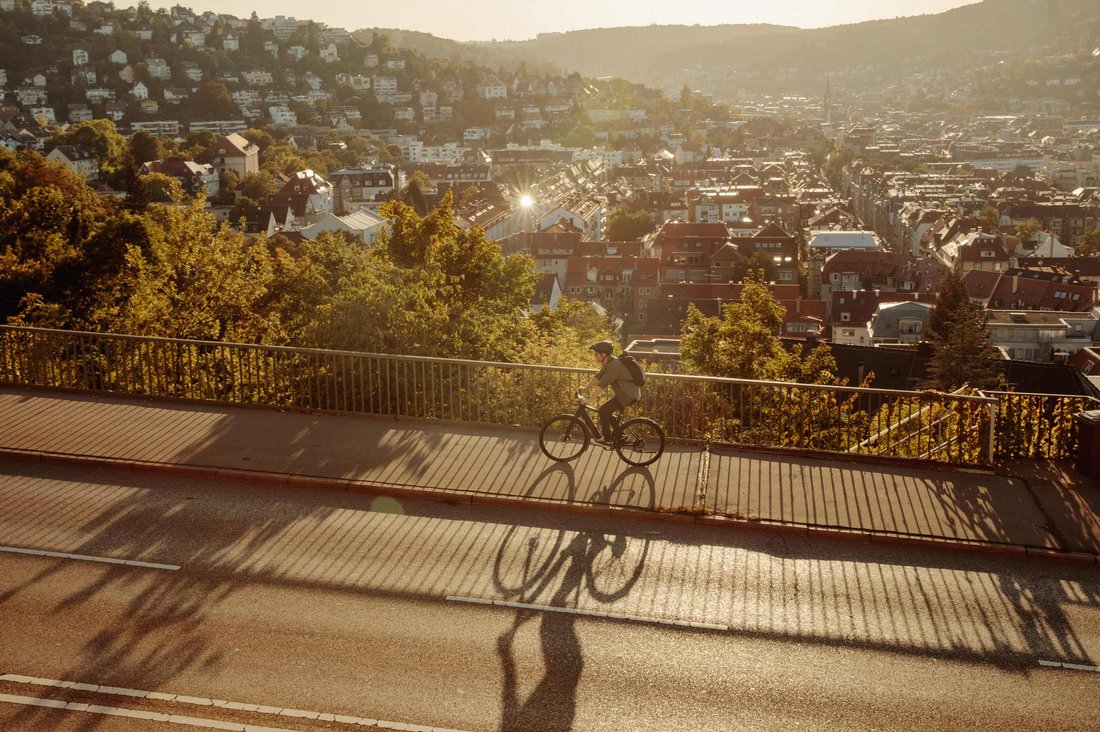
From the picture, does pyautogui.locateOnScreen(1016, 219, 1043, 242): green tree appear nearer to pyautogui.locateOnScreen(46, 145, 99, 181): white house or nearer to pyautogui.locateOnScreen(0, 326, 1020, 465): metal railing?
pyautogui.locateOnScreen(46, 145, 99, 181): white house

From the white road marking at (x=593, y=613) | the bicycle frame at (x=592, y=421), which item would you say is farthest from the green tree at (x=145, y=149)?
the white road marking at (x=593, y=613)

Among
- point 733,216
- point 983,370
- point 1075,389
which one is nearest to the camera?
point 983,370

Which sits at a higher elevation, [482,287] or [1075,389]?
[482,287]

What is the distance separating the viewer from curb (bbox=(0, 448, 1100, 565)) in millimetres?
9727

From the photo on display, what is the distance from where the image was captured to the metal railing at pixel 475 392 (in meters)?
12.5

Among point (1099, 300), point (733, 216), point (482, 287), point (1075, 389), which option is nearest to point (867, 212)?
point (733, 216)

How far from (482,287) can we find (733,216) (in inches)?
4902

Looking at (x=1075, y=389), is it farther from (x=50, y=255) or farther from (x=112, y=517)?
(x=112, y=517)

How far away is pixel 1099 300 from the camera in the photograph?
8338 cm

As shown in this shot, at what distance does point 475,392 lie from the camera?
537 inches

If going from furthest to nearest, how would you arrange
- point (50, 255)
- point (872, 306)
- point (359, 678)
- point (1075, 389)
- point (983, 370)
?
point (872, 306)
point (1075, 389)
point (983, 370)
point (50, 255)
point (359, 678)

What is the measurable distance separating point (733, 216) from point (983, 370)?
102 metres

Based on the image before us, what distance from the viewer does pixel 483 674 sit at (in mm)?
7586

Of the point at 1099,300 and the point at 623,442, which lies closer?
the point at 623,442
